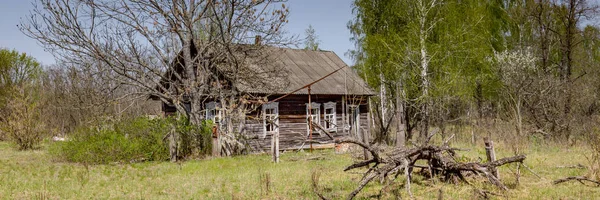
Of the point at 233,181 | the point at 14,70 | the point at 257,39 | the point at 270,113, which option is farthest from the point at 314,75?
the point at 14,70

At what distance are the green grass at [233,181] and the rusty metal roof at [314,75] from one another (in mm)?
5636

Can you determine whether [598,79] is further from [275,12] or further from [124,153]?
[124,153]

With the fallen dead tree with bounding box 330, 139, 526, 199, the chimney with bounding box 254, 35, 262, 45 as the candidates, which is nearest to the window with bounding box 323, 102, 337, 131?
the chimney with bounding box 254, 35, 262, 45

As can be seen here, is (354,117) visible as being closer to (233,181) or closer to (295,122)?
(295,122)

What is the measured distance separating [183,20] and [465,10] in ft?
42.4

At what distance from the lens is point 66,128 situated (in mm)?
33188

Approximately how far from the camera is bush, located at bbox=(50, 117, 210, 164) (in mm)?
14969

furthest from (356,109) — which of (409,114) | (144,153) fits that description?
(144,153)

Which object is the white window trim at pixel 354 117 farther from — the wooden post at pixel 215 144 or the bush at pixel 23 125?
the bush at pixel 23 125

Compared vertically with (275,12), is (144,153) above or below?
below

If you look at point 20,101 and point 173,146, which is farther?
point 20,101

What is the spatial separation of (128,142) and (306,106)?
8214 mm

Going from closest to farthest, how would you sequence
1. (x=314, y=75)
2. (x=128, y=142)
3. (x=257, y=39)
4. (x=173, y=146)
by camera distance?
1. (x=173, y=146)
2. (x=128, y=142)
3. (x=257, y=39)
4. (x=314, y=75)

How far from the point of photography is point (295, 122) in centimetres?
2050
